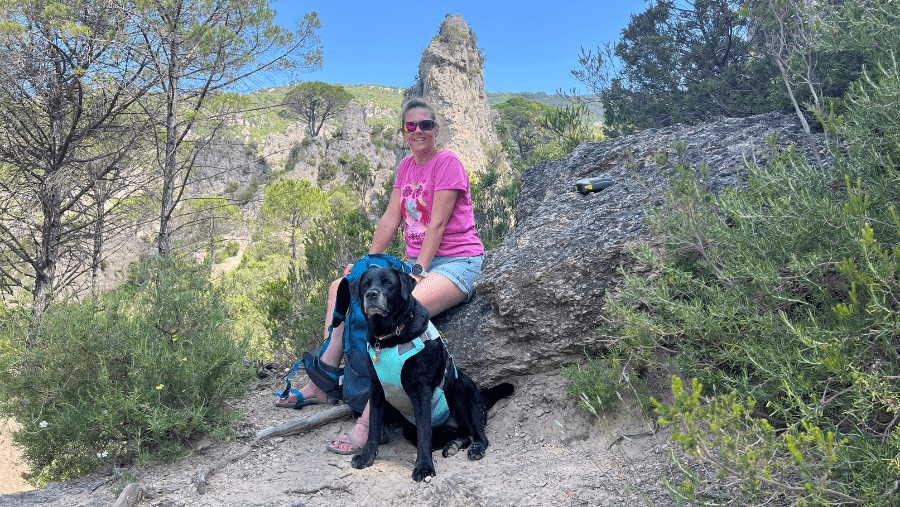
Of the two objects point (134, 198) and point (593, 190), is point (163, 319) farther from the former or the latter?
point (134, 198)

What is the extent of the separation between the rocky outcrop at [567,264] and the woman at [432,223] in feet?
0.65

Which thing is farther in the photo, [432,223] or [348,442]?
[432,223]

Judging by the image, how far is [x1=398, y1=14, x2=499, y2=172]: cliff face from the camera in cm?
3531

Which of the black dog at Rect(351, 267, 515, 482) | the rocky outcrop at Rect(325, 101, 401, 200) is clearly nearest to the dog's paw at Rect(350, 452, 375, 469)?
the black dog at Rect(351, 267, 515, 482)

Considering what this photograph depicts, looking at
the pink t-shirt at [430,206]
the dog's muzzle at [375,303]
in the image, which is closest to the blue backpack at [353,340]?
the pink t-shirt at [430,206]

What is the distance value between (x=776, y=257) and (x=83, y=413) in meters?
3.37

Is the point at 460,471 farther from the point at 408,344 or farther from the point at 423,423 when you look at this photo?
the point at 408,344

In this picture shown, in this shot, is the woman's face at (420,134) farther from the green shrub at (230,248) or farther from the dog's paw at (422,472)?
the green shrub at (230,248)

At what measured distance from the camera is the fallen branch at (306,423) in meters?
3.26

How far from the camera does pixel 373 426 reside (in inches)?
112

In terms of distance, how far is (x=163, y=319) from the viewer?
3.26 metres

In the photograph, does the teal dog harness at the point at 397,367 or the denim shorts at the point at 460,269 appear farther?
the denim shorts at the point at 460,269

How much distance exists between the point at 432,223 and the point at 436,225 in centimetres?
3

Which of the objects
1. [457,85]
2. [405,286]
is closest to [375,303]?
[405,286]
